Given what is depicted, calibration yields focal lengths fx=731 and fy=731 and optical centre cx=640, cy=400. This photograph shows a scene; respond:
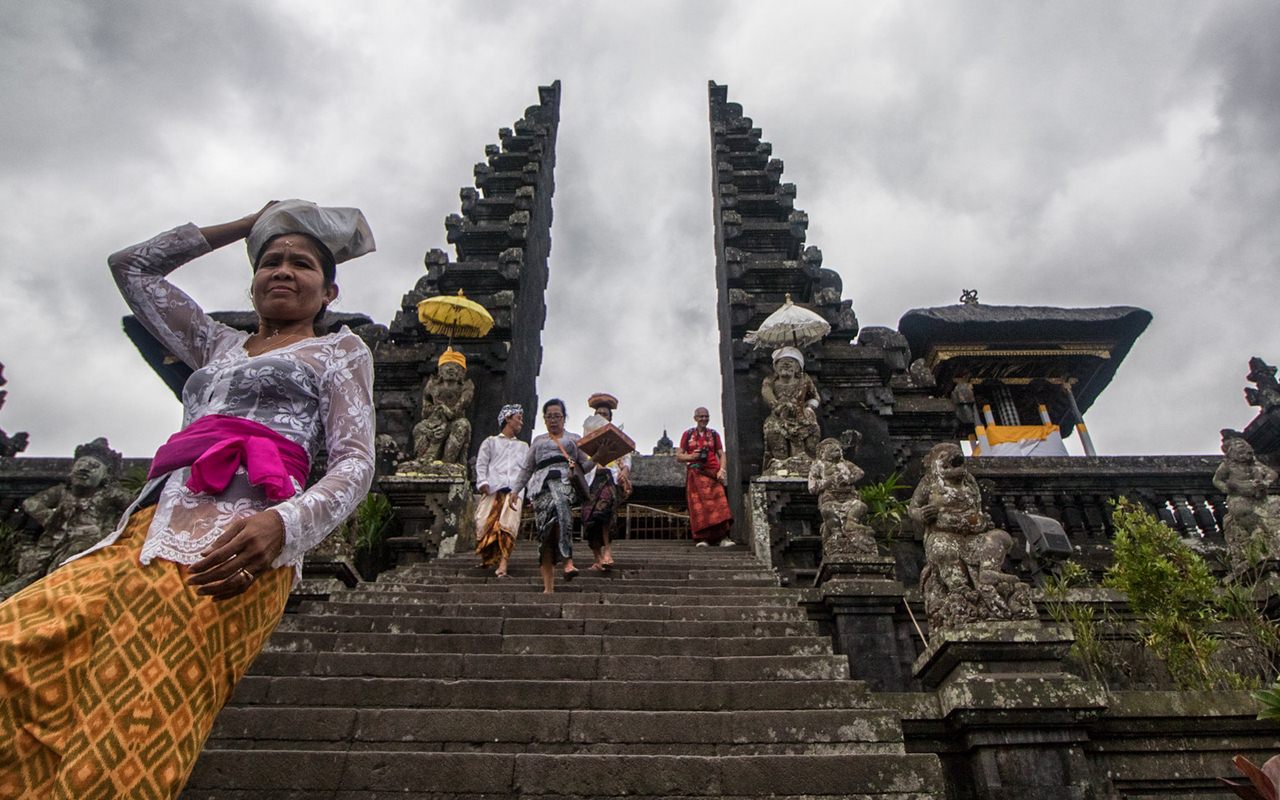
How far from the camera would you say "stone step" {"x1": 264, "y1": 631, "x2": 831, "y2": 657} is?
4609mm

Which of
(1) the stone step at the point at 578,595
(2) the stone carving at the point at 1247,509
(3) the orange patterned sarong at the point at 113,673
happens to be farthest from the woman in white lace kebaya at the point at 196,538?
(2) the stone carving at the point at 1247,509

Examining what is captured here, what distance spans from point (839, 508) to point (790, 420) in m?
2.50

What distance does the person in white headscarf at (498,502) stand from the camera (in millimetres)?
6504

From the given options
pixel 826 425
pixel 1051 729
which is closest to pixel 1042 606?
pixel 1051 729

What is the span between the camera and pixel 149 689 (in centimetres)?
144

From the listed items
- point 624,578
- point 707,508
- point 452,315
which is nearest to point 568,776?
point 624,578

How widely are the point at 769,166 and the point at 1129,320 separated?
9.05m

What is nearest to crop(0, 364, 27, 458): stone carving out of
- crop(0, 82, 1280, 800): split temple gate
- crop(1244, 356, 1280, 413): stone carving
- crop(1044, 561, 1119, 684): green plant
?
Result: crop(0, 82, 1280, 800): split temple gate

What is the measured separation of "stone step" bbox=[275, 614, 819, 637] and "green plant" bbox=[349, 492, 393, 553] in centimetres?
257

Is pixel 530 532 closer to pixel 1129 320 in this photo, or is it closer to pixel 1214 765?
pixel 1214 765

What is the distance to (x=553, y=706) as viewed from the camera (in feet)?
12.9

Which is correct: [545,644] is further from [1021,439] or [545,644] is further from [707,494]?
[1021,439]

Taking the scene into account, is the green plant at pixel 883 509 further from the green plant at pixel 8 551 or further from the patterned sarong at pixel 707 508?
the green plant at pixel 8 551

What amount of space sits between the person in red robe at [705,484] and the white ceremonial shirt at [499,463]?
2247 millimetres
